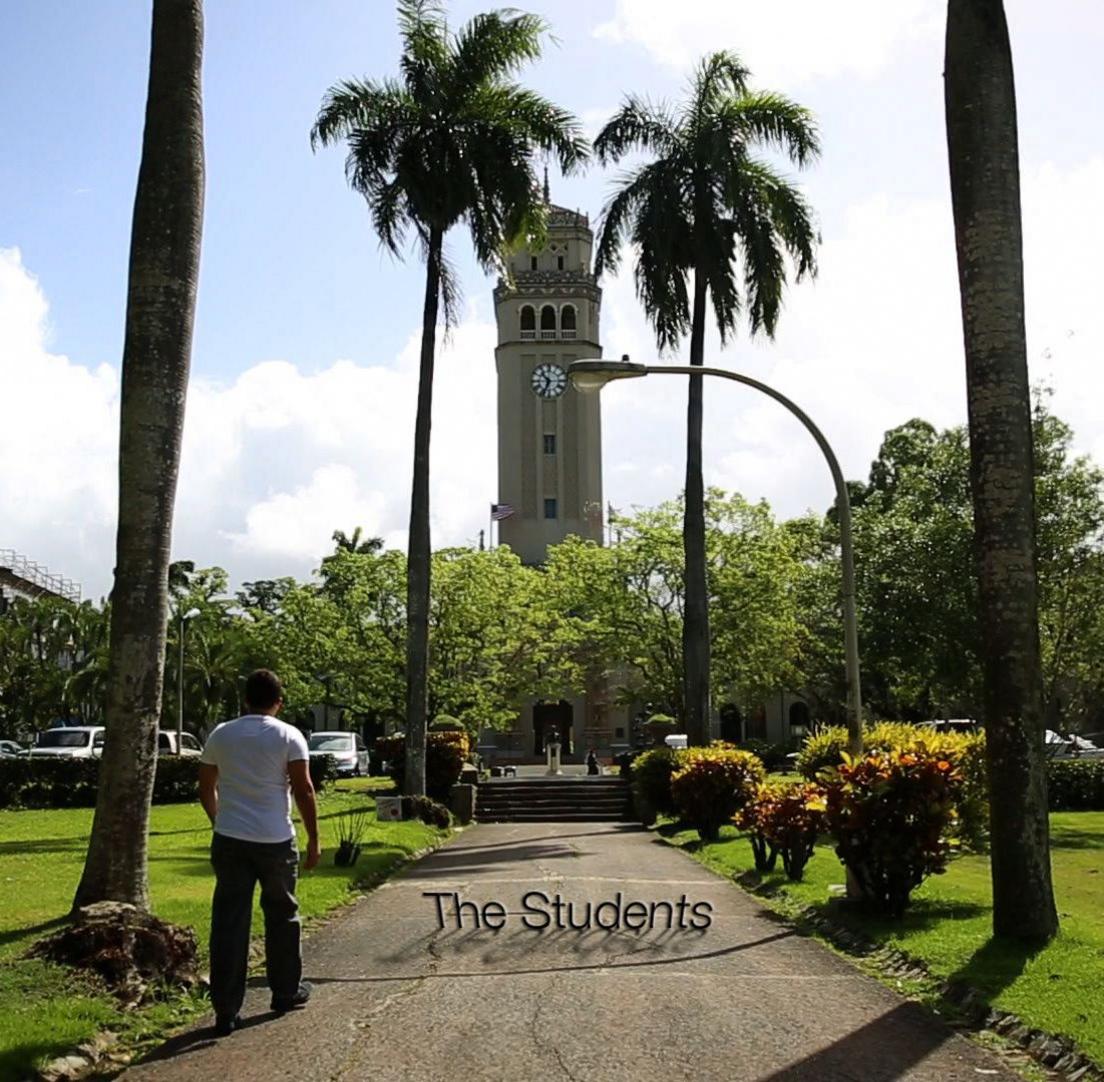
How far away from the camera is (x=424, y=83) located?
979 inches

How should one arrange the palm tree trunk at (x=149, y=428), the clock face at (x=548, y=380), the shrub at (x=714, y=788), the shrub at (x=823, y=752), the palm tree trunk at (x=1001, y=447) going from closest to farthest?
the palm tree trunk at (x=1001, y=447), the palm tree trunk at (x=149, y=428), the shrub at (x=714, y=788), the shrub at (x=823, y=752), the clock face at (x=548, y=380)

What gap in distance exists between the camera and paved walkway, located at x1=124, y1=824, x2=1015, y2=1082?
6.37 meters

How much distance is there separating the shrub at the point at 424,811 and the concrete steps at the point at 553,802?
13.6ft

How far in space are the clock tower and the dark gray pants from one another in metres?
54.9

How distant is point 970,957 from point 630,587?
104ft

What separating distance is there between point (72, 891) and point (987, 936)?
847cm

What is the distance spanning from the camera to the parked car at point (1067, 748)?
117 ft

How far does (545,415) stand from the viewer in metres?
64.1

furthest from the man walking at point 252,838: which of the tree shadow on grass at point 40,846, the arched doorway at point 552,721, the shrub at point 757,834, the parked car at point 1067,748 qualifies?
the arched doorway at point 552,721

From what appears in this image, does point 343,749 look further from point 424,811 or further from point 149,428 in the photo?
point 149,428

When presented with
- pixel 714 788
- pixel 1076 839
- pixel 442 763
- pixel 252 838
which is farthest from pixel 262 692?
pixel 442 763

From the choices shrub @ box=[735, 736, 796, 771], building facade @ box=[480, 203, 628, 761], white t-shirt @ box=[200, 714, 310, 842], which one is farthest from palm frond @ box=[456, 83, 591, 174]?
building facade @ box=[480, 203, 628, 761]

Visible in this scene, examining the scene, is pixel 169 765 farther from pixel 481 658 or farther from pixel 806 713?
pixel 806 713

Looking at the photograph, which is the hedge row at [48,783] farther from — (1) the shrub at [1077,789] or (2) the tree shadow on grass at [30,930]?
(1) the shrub at [1077,789]
